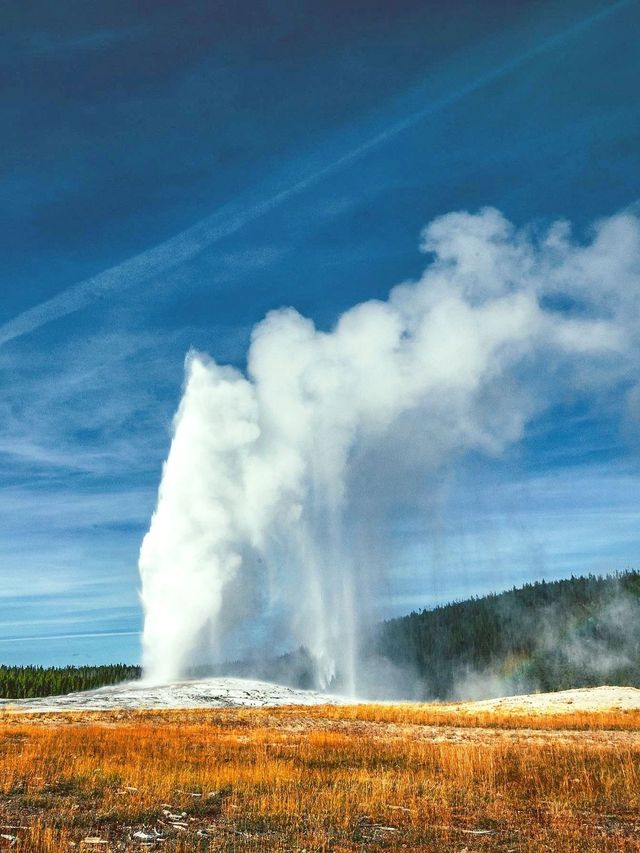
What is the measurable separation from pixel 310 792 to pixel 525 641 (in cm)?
13854

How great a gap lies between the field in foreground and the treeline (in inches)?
2932

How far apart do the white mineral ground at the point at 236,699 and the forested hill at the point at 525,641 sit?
55375 mm

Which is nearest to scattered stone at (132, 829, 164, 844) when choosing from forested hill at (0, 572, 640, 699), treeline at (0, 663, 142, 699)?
forested hill at (0, 572, 640, 699)

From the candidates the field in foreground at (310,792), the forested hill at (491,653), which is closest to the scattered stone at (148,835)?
the field in foreground at (310,792)

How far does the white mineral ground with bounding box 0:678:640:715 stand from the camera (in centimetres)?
5050

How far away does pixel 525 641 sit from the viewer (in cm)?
14275

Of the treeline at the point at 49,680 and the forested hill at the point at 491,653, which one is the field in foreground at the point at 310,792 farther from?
the treeline at the point at 49,680

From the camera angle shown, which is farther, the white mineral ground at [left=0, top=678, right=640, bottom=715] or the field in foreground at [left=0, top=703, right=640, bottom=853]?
the white mineral ground at [left=0, top=678, right=640, bottom=715]

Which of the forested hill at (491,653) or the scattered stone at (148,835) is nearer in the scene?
the scattered stone at (148,835)

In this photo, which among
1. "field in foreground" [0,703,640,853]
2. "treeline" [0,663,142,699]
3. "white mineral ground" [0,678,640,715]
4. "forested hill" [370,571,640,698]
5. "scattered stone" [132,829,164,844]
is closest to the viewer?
"scattered stone" [132,829,164,844]

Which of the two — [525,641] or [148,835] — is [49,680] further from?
[148,835]

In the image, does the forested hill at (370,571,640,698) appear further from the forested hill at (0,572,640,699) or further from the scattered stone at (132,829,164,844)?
the scattered stone at (132,829,164,844)

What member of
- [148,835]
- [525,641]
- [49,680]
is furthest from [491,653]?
[148,835]

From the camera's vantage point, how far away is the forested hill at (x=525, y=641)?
12319cm
